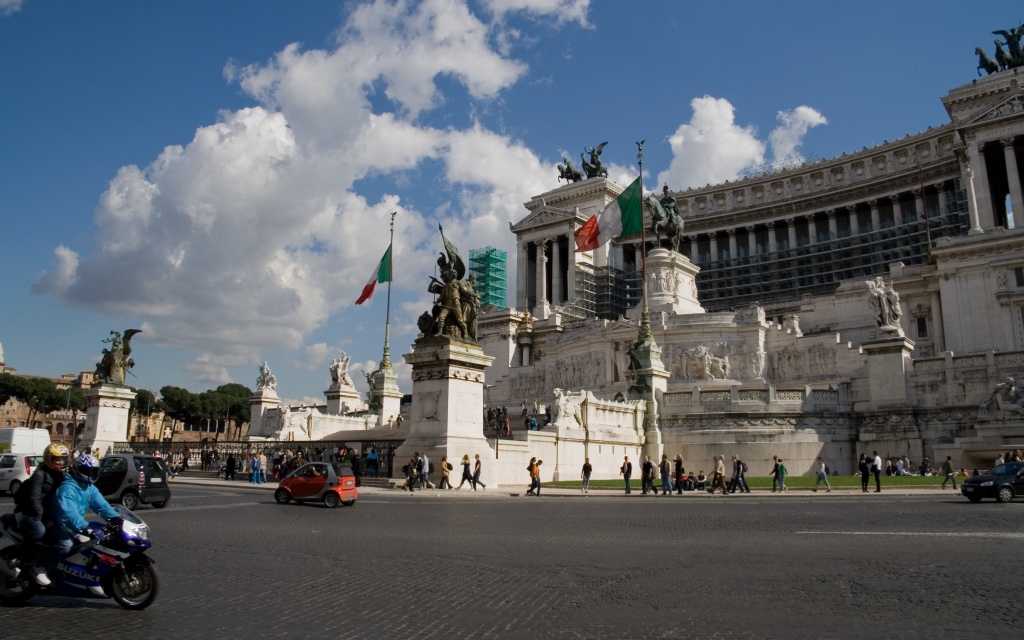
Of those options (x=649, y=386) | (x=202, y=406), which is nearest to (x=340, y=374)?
(x=649, y=386)

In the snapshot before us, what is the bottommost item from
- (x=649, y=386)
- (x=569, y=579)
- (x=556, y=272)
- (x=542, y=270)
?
(x=569, y=579)

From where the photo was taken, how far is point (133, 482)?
60.5 feet

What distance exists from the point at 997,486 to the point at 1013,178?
50.3 metres

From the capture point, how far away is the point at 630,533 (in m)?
13.5

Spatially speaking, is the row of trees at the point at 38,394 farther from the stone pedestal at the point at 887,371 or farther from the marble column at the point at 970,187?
the marble column at the point at 970,187

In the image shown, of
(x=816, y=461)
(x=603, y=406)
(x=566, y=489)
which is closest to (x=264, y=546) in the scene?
(x=566, y=489)

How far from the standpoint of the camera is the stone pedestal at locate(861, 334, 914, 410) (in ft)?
113

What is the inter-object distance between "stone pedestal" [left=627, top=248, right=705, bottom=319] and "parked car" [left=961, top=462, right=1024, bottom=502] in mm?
37644

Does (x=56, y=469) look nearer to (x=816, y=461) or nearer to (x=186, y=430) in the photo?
(x=816, y=461)

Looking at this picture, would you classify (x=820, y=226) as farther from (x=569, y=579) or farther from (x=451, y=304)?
(x=569, y=579)

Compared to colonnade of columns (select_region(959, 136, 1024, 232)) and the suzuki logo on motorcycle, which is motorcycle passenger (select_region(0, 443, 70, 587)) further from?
colonnade of columns (select_region(959, 136, 1024, 232))

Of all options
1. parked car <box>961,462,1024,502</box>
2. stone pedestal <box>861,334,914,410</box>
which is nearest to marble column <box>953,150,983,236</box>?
stone pedestal <box>861,334,914,410</box>

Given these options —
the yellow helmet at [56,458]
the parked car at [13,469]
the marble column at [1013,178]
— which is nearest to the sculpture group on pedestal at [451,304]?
the parked car at [13,469]

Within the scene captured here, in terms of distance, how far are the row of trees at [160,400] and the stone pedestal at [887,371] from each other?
82.9 metres
